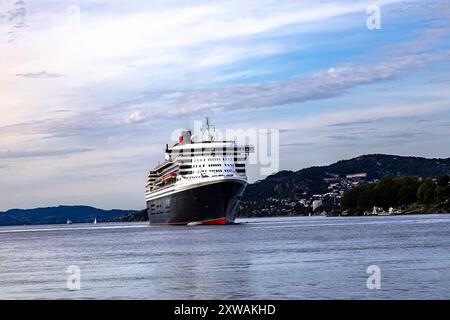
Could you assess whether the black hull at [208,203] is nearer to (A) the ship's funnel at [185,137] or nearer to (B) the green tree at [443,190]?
(A) the ship's funnel at [185,137]

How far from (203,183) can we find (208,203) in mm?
3143

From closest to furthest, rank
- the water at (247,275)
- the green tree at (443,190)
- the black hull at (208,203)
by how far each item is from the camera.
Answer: the water at (247,275) < the black hull at (208,203) < the green tree at (443,190)

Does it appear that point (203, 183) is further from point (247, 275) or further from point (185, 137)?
point (247, 275)

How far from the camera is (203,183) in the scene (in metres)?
107

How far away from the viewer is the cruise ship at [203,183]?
107 m

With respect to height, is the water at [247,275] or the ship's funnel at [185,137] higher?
the ship's funnel at [185,137]

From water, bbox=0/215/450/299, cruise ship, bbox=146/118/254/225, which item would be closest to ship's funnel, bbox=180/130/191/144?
cruise ship, bbox=146/118/254/225

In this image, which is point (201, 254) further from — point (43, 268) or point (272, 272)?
point (272, 272)

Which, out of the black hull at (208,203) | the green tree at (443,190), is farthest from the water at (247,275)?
the green tree at (443,190)

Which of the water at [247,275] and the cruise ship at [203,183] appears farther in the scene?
the cruise ship at [203,183]

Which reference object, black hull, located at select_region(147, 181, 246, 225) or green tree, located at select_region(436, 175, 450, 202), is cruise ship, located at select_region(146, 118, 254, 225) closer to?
black hull, located at select_region(147, 181, 246, 225)

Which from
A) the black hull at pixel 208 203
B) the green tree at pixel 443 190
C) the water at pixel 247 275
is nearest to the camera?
the water at pixel 247 275

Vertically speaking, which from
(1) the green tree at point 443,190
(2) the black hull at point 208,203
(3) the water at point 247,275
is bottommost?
(3) the water at point 247,275

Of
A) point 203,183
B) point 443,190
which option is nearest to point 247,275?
point 203,183
